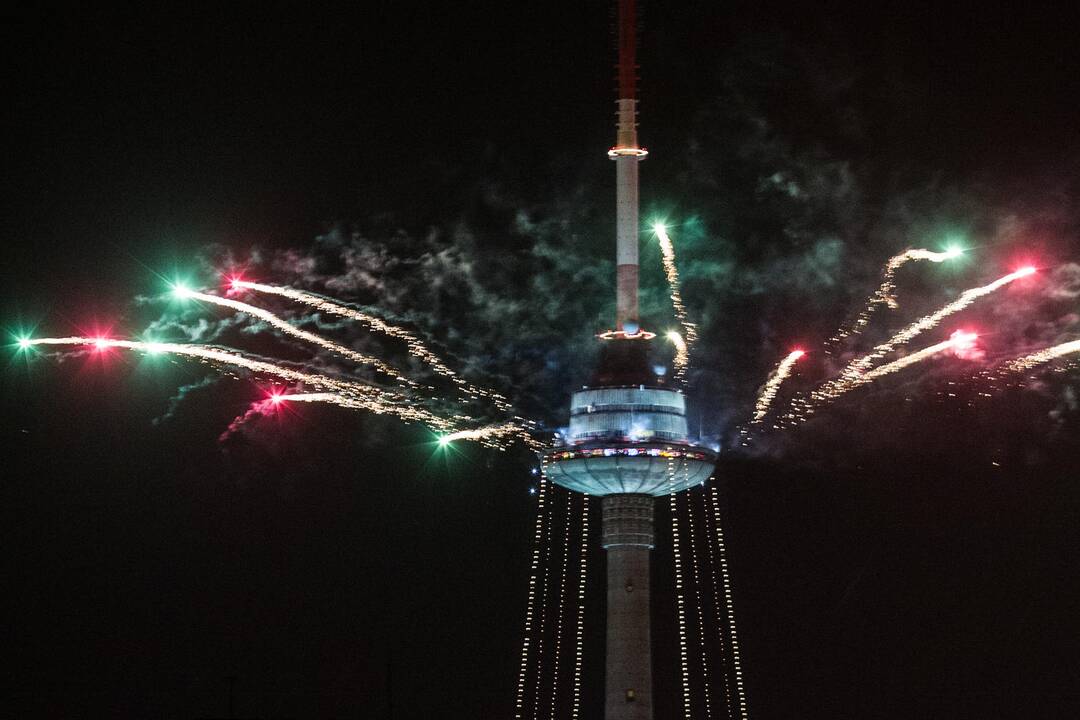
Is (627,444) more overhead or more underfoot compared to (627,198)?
more underfoot

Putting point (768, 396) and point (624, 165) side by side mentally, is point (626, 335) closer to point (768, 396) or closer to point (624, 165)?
point (624, 165)

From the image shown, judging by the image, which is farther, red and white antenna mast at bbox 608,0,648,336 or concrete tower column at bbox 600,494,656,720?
concrete tower column at bbox 600,494,656,720

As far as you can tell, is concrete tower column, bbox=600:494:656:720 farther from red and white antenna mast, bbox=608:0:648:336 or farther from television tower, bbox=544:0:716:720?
red and white antenna mast, bbox=608:0:648:336

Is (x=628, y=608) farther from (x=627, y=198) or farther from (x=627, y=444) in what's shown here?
(x=627, y=198)

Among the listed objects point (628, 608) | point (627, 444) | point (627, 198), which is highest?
point (627, 198)

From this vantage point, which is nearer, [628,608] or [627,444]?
[627,444]

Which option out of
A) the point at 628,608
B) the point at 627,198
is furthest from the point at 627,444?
the point at 627,198

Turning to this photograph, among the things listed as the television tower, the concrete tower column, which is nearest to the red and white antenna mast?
the television tower
